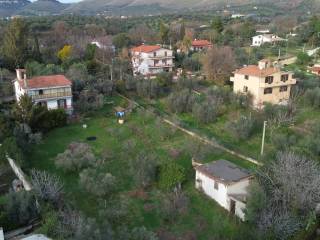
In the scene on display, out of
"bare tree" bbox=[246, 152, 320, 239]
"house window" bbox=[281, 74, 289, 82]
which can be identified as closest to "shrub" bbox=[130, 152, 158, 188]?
"bare tree" bbox=[246, 152, 320, 239]

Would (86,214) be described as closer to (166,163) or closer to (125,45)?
(166,163)

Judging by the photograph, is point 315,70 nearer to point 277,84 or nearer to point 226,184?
point 277,84

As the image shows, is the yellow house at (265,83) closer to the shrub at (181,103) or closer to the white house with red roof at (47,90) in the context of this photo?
the shrub at (181,103)

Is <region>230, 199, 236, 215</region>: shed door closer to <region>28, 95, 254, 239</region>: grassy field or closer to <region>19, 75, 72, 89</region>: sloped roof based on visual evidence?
<region>28, 95, 254, 239</region>: grassy field

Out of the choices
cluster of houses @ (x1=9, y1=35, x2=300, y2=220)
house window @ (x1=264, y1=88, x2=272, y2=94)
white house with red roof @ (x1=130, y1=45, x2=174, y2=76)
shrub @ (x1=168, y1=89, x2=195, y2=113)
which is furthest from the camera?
white house with red roof @ (x1=130, y1=45, x2=174, y2=76)

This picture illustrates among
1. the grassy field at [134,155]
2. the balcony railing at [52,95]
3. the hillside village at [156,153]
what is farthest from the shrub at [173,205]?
the balcony railing at [52,95]

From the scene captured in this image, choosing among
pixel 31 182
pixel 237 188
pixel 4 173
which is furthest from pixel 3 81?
pixel 237 188
